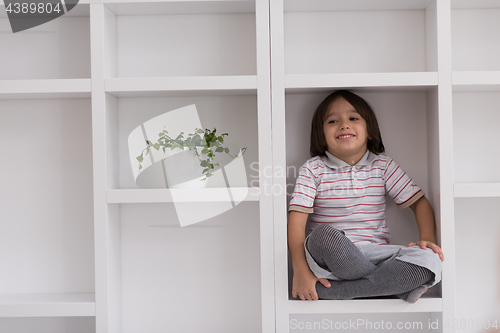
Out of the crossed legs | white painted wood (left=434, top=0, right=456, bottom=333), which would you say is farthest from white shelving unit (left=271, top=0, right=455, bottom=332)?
the crossed legs

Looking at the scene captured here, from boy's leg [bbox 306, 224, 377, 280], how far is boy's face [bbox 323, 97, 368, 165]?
27 centimetres

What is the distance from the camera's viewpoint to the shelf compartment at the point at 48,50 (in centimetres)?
123

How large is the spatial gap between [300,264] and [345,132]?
0.40m

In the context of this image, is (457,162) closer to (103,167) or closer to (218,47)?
(218,47)

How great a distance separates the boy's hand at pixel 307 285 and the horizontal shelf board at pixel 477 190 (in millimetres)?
438

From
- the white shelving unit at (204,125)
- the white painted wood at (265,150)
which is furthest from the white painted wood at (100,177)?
the white painted wood at (265,150)

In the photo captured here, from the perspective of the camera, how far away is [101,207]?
1.07 metres

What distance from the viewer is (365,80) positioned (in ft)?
3.43

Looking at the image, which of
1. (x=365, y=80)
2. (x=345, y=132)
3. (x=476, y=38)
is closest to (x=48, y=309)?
(x=345, y=132)

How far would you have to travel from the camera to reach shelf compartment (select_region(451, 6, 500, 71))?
1.22 metres

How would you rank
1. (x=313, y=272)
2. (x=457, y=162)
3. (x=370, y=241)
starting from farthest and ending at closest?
(x=457, y=162)
(x=370, y=241)
(x=313, y=272)

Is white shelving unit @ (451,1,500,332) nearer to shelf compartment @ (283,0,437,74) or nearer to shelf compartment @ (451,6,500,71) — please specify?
shelf compartment @ (451,6,500,71)

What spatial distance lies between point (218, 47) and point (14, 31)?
2.18 ft

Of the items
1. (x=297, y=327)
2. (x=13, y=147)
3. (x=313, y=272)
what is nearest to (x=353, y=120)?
(x=313, y=272)
